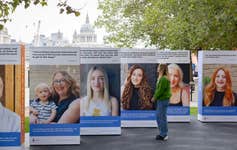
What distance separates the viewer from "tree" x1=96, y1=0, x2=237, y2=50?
15188mm

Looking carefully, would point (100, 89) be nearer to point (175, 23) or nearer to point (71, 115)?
point (71, 115)

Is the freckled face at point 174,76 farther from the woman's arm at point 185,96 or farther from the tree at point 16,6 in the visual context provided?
the tree at point 16,6

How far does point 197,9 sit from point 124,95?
4.85 metres

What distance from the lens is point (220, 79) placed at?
13508mm

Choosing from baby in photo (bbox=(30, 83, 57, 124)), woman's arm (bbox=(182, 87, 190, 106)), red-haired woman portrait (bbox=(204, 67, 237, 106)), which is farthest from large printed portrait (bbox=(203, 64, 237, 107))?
baby in photo (bbox=(30, 83, 57, 124))

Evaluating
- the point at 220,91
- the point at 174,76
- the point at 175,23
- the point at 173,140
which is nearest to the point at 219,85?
the point at 220,91

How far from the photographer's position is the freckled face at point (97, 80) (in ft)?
36.6

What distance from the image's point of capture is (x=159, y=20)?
990 inches

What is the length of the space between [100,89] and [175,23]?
9016 mm

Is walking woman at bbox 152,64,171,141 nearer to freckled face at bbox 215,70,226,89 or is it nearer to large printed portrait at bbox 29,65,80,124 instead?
large printed portrait at bbox 29,65,80,124

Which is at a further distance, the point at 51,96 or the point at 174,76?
the point at 174,76

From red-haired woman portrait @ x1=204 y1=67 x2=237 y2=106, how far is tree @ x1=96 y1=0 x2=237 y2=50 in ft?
6.43

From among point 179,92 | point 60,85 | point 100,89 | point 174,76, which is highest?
point 174,76

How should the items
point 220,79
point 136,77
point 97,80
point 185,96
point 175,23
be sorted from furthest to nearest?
point 175,23
point 185,96
point 220,79
point 136,77
point 97,80
